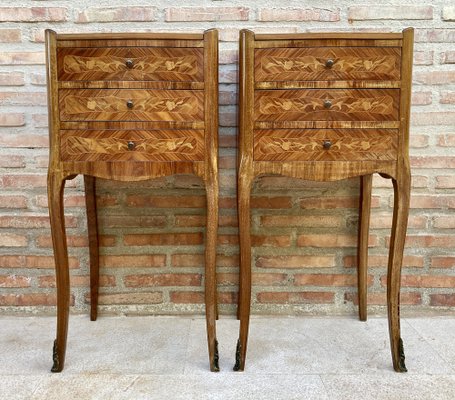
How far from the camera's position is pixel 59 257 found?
1.45 meters

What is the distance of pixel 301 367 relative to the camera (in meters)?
1.47

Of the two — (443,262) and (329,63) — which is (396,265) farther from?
(329,63)

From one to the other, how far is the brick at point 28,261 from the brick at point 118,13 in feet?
3.23

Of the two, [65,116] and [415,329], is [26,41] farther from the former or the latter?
[415,329]

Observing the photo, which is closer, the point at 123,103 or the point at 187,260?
the point at 123,103

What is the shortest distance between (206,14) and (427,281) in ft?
4.70

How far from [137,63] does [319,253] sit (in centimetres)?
107

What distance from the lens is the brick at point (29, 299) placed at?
1.90 meters

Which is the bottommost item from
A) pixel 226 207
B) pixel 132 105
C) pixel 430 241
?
pixel 430 241

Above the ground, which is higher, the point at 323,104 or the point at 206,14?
the point at 206,14

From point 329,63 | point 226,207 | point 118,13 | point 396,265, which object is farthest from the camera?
point 226,207

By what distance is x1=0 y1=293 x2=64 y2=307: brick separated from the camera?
190 cm

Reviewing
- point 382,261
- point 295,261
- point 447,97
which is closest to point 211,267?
point 295,261

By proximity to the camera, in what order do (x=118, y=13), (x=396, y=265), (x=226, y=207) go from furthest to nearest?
(x=226, y=207), (x=118, y=13), (x=396, y=265)
